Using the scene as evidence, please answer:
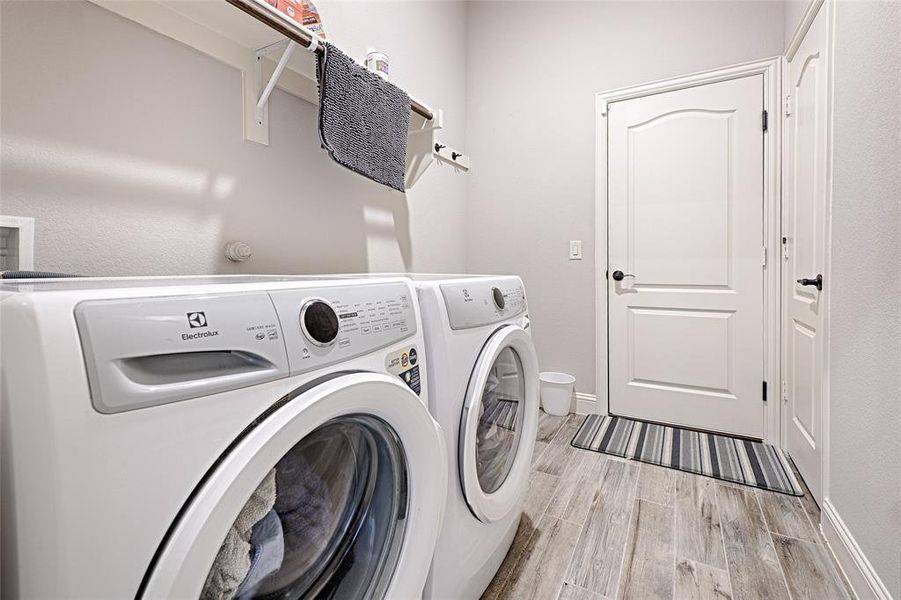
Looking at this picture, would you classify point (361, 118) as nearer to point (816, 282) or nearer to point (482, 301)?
point (482, 301)

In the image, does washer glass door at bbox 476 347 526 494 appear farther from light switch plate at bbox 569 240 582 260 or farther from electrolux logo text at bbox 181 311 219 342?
light switch plate at bbox 569 240 582 260

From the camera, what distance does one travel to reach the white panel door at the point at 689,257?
2084mm

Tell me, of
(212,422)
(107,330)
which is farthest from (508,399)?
(107,330)

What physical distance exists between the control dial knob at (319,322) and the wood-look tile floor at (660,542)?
Answer: 95 cm

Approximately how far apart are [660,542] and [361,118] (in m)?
1.64

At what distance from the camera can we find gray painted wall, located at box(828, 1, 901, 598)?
947 millimetres

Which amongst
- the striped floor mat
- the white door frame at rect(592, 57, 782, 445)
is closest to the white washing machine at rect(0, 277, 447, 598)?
the striped floor mat

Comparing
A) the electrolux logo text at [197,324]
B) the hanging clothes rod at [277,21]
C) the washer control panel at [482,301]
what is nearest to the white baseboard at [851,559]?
the washer control panel at [482,301]

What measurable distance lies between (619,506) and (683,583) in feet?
1.23

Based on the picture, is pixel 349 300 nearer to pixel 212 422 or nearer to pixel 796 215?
pixel 212 422

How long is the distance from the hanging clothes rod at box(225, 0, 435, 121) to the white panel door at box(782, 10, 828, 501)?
5.66 feet

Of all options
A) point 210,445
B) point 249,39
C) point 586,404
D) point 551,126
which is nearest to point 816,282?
point 586,404

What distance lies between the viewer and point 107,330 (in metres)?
0.41

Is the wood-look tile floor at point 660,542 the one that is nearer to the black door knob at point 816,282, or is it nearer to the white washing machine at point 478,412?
the white washing machine at point 478,412
